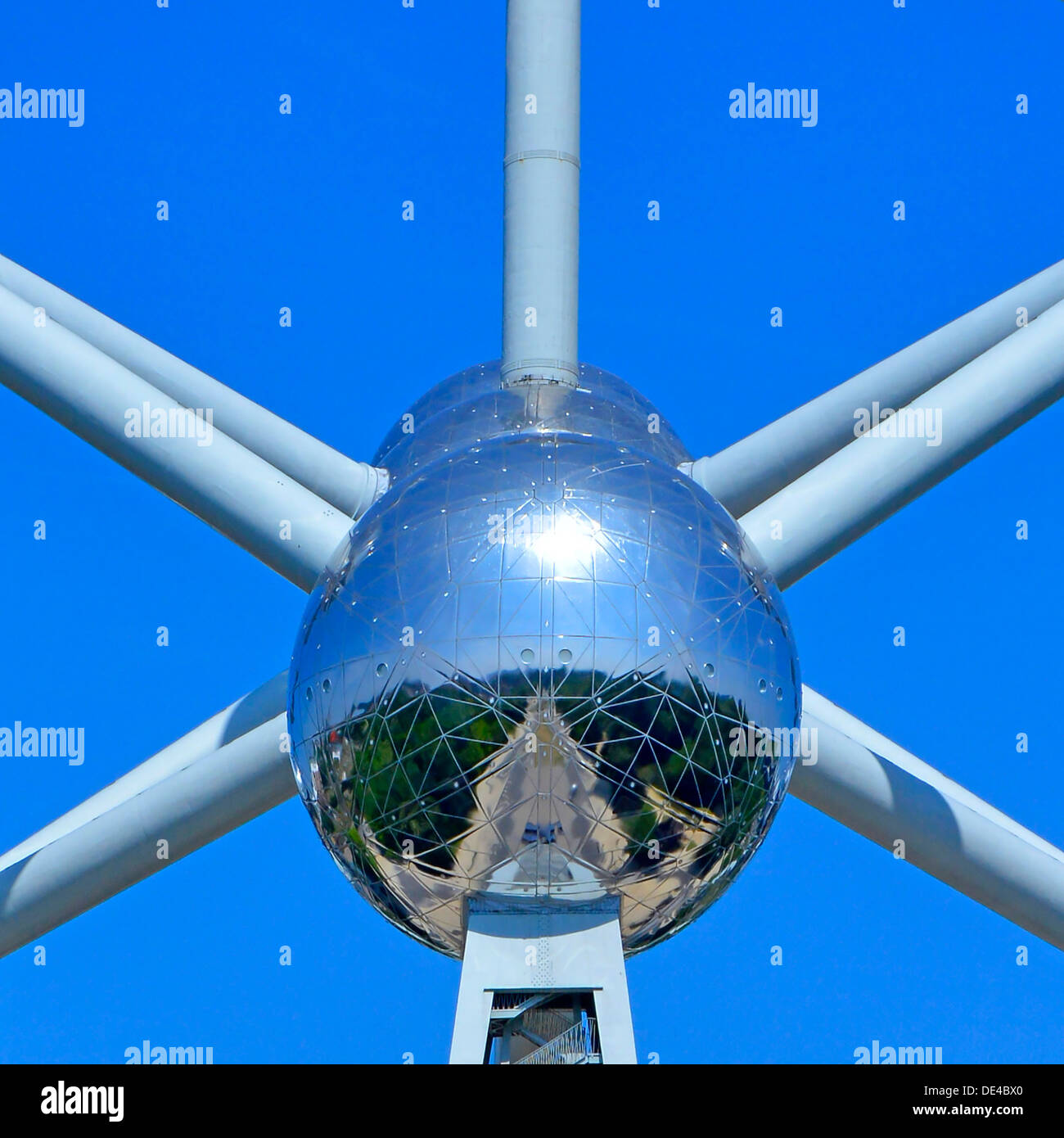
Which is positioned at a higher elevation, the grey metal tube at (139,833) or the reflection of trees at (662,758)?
the grey metal tube at (139,833)

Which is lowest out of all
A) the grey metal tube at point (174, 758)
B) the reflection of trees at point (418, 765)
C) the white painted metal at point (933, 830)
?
the reflection of trees at point (418, 765)

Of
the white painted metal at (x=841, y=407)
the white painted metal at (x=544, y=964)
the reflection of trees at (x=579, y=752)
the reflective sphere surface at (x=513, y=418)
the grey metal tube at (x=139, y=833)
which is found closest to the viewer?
the reflection of trees at (x=579, y=752)

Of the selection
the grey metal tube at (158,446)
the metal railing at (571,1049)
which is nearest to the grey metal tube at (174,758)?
the grey metal tube at (158,446)

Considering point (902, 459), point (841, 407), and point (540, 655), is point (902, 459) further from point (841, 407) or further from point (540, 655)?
point (540, 655)

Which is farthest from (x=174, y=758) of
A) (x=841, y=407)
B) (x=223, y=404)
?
(x=841, y=407)

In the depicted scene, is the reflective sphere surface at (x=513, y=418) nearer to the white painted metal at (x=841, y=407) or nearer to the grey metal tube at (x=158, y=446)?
the white painted metal at (x=841, y=407)

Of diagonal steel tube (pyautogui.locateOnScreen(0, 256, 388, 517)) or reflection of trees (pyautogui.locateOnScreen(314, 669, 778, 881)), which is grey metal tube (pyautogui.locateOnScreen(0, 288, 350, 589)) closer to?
reflection of trees (pyautogui.locateOnScreen(314, 669, 778, 881))
